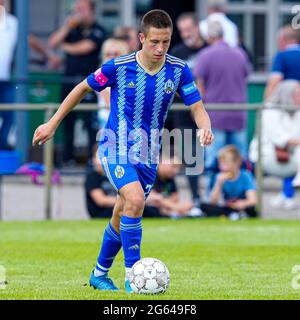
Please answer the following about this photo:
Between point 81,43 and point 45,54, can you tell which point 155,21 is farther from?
point 45,54

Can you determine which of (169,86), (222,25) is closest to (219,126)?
(222,25)

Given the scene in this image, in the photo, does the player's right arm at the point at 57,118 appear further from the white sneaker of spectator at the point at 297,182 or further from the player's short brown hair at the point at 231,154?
the white sneaker of spectator at the point at 297,182

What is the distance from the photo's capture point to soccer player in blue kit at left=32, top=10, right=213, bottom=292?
9266 millimetres

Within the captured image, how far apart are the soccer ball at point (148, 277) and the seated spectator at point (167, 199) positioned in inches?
247

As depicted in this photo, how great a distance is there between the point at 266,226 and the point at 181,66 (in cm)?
555

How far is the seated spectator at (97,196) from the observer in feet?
50.5

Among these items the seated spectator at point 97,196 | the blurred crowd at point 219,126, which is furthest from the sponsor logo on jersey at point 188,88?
the seated spectator at point 97,196

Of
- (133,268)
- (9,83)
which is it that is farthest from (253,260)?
(9,83)

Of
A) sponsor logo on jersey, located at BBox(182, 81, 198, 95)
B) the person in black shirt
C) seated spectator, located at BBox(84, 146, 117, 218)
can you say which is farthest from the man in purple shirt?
sponsor logo on jersey, located at BBox(182, 81, 198, 95)

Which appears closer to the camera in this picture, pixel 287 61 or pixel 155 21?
pixel 155 21

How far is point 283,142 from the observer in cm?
1644

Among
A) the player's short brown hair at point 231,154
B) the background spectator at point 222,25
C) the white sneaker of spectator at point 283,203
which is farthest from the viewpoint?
the background spectator at point 222,25

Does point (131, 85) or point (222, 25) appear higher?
point (222, 25)

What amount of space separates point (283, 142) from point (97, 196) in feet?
8.70
